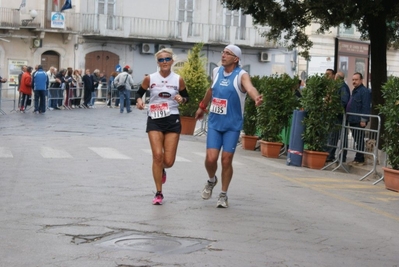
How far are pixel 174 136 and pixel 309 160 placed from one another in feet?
24.3

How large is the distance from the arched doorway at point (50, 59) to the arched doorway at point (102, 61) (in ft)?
5.56

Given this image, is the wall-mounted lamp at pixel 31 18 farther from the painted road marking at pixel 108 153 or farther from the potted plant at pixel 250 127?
the painted road marking at pixel 108 153

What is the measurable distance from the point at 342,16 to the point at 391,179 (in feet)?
22.6

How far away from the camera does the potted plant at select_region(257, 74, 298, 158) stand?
1947 centimetres

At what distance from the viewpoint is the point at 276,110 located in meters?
19.5

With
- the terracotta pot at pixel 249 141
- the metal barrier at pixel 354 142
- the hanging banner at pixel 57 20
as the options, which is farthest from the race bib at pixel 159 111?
the hanging banner at pixel 57 20

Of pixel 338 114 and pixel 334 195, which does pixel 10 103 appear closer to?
pixel 338 114

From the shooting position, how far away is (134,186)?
12.2 meters

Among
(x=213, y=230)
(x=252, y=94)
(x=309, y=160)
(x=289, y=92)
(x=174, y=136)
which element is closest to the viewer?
(x=213, y=230)

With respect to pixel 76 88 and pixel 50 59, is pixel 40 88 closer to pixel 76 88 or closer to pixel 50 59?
pixel 76 88

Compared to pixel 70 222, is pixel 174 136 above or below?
above

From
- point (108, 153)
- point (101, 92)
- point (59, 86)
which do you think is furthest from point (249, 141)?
point (101, 92)

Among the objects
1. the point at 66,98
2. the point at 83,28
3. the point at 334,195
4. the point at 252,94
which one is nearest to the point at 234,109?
the point at 252,94

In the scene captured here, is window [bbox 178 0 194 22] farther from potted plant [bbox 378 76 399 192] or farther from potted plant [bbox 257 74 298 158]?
potted plant [bbox 378 76 399 192]
